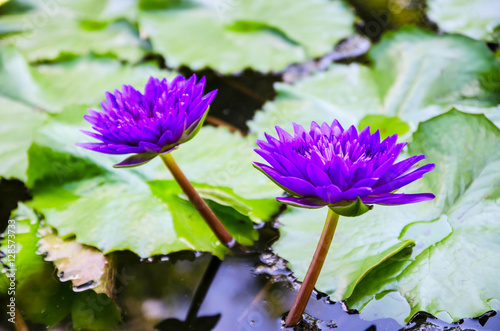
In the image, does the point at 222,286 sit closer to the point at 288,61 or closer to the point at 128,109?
the point at 128,109

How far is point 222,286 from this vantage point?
1.37 m

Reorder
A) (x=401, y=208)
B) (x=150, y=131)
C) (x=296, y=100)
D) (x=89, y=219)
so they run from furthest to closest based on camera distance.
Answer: (x=296, y=100), (x=89, y=219), (x=401, y=208), (x=150, y=131)

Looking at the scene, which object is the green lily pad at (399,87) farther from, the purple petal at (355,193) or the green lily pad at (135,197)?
the purple petal at (355,193)

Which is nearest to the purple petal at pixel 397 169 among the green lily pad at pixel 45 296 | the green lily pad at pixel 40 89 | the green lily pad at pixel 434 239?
the green lily pad at pixel 434 239

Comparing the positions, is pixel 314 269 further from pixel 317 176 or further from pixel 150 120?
pixel 150 120

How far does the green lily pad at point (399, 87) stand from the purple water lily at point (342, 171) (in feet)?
2.45

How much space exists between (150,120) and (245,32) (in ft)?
4.66

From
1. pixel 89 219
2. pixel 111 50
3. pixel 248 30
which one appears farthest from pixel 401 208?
pixel 111 50

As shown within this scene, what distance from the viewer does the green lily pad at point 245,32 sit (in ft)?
7.27

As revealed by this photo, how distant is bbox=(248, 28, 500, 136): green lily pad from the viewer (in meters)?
1.77

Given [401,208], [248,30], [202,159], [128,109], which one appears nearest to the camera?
[128,109]

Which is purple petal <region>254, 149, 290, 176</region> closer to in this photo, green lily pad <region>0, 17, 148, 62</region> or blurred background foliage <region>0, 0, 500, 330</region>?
blurred background foliage <region>0, 0, 500, 330</region>

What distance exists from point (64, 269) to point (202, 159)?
61 centimetres

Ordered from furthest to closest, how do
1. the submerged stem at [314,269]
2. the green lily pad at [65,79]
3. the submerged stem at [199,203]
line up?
1. the green lily pad at [65,79]
2. the submerged stem at [199,203]
3. the submerged stem at [314,269]
